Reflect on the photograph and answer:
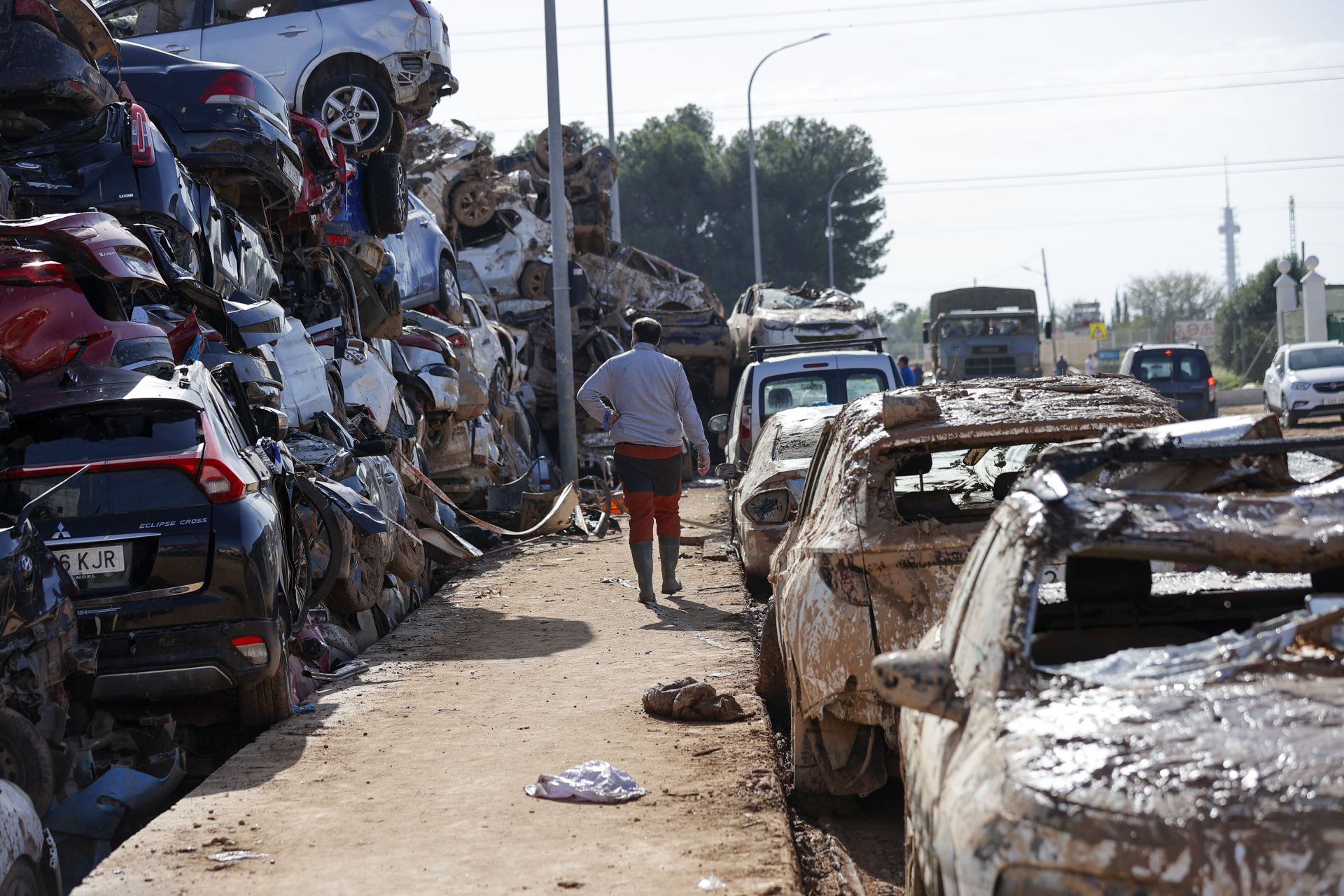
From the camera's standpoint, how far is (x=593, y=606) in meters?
11.1

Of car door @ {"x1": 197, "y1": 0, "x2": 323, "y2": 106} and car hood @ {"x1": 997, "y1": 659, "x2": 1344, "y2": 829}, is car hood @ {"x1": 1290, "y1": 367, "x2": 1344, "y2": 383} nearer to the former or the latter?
car door @ {"x1": 197, "y1": 0, "x2": 323, "y2": 106}

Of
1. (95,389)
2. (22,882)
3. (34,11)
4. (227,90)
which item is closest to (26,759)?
(22,882)

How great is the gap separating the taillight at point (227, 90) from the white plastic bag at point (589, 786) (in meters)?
8.00

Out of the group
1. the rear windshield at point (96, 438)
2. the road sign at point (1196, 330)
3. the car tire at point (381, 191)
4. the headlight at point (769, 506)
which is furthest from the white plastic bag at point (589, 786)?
the road sign at point (1196, 330)

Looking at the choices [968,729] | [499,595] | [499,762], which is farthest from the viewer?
[499,595]

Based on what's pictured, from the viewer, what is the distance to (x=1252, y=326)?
184ft

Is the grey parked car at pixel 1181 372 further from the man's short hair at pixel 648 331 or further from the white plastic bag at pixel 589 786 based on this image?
the white plastic bag at pixel 589 786

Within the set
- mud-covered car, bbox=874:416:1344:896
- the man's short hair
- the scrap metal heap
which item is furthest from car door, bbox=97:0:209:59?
mud-covered car, bbox=874:416:1344:896

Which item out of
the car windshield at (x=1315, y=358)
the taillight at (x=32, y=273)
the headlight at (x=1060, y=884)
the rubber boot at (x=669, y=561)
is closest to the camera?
the headlight at (x=1060, y=884)

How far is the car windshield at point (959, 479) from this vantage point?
21.4 feet

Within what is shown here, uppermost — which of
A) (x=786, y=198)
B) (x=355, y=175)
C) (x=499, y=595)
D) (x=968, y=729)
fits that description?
(x=786, y=198)

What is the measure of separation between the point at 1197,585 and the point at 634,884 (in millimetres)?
1866

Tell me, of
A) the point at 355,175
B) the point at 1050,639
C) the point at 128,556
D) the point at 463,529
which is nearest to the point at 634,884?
the point at 1050,639

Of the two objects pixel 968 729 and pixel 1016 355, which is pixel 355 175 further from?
pixel 1016 355
